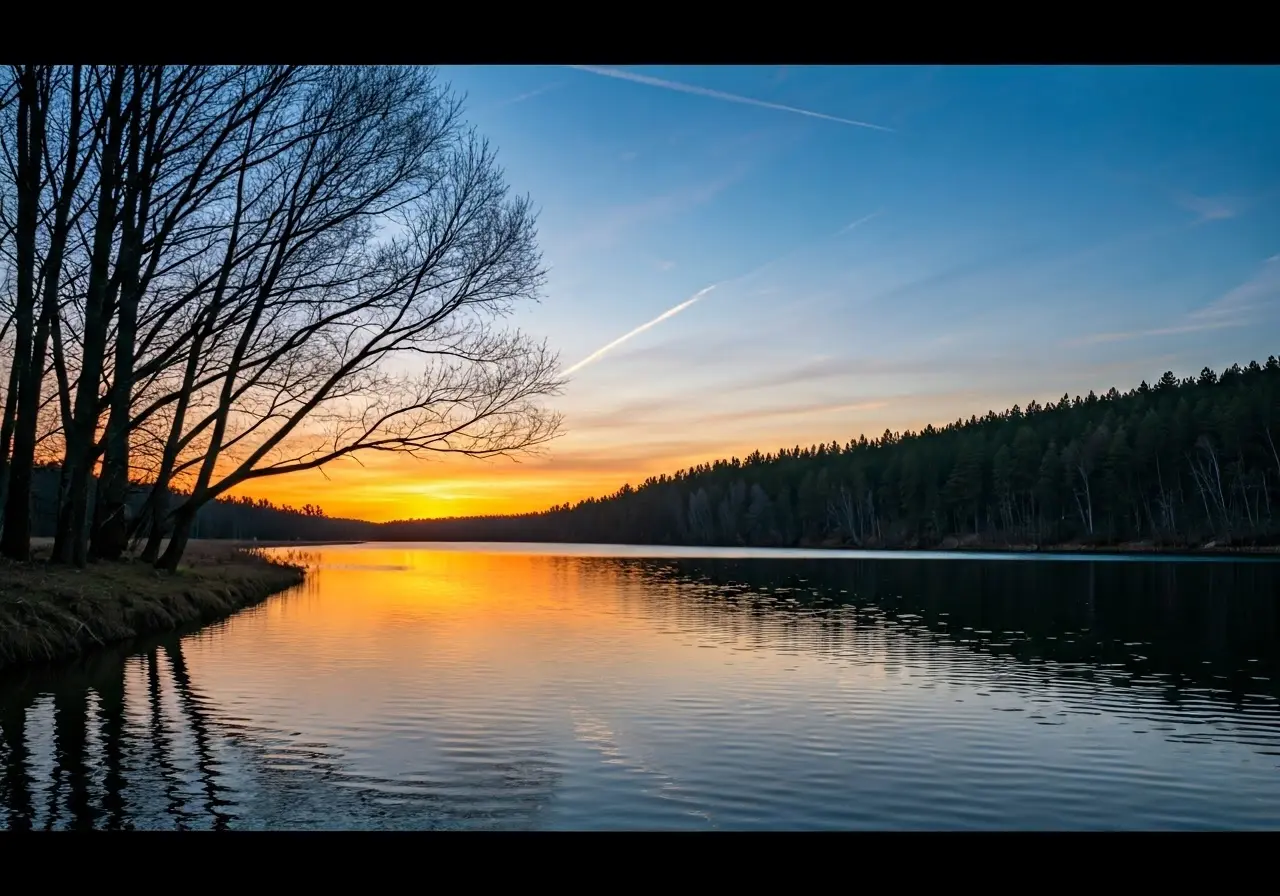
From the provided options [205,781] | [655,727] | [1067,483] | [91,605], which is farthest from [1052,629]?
[1067,483]

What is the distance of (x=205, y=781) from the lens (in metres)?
10.2

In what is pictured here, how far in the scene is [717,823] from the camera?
919 cm

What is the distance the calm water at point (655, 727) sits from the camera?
965 centimetres

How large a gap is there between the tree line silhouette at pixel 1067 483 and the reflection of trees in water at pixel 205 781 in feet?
338

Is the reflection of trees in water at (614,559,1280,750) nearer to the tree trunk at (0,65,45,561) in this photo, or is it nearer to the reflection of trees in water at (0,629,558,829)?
the reflection of trees in water at (0,629,558,829)

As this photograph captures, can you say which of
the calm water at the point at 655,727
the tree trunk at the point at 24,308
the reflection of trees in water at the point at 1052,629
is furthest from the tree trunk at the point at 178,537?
the reflection of trees in water at the point at 1052,629

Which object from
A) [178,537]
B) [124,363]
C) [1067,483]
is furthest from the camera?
[1067,483]

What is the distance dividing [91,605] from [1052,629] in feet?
79.6

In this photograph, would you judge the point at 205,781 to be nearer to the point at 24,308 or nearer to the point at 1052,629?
the point at 24,308

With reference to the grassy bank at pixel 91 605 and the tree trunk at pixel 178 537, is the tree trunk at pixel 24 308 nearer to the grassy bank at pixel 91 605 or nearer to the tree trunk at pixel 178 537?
the grassy bank at pixel 91 605

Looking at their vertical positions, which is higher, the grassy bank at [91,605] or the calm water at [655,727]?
the grassy bank at [91,605]
